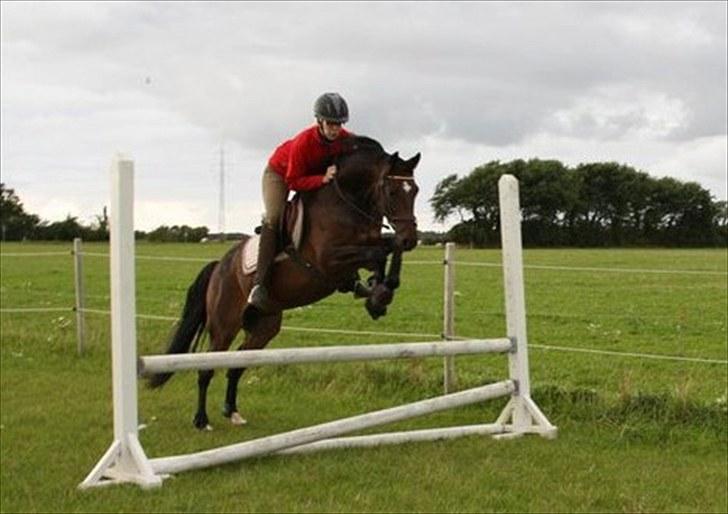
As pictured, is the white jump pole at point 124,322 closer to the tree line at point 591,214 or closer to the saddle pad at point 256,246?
the saddle pad at point 256,246

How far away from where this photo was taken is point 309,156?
5.02m

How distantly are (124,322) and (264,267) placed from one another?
101 centimetres

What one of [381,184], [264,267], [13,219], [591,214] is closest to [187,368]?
[264,267]

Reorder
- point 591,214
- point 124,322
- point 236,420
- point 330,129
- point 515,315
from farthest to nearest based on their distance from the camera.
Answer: point 591,214
point 236,420
point 515,315
point 330,129
point 124,322

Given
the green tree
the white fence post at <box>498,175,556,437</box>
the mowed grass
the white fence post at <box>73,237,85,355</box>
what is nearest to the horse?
the mowed grass

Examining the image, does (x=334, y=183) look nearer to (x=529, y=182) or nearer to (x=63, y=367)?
(x=63, y=367)

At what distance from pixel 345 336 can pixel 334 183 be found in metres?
7.20

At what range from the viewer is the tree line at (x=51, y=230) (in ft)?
106

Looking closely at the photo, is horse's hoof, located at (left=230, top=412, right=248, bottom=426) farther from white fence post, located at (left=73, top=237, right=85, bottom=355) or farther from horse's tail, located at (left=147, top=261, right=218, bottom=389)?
white fence post, located at (left=73, top=237, right=85, bottom=355)

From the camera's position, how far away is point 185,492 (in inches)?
175

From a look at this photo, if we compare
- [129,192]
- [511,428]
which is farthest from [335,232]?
[511,428]

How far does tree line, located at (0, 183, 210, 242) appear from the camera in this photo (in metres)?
32.3

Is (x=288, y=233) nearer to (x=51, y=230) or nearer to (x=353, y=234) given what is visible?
(x=353, y=234)

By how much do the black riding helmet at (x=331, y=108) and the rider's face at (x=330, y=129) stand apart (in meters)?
0.04
